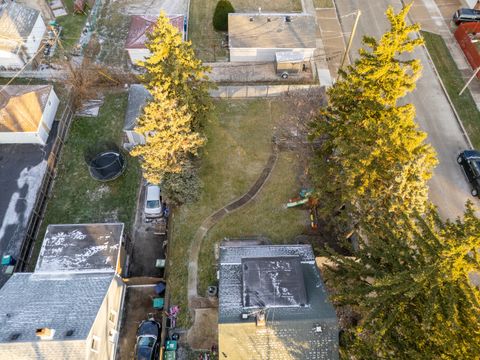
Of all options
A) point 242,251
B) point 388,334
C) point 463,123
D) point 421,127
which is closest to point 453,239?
point 388,334

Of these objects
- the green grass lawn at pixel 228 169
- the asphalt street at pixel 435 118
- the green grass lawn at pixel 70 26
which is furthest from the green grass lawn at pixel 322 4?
the green grass lawn at pixel 70 26

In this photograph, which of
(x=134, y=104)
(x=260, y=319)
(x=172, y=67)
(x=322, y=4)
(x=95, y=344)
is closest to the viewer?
(x=260, y=319)

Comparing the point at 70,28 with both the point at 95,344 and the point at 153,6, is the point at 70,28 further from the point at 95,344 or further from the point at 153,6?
the point at 95,344

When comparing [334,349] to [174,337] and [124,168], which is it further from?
[124,168]

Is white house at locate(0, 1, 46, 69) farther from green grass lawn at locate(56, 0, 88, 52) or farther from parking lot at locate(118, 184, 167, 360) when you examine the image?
parking lot at locate(118, 184, 167, 360)

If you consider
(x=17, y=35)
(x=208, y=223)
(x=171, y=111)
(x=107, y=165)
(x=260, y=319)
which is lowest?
(x=260, y=319)

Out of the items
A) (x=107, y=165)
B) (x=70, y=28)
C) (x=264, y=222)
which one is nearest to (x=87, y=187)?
(x=107, y=165)
